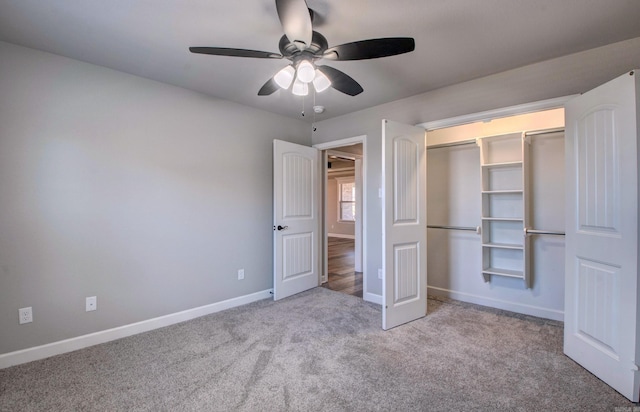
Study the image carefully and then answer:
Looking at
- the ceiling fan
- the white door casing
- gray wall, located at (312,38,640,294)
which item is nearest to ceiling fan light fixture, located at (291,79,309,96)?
the ceiling fan

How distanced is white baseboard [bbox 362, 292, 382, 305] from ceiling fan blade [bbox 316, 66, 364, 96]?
8.14 ft

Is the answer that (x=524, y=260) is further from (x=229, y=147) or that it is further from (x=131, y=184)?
(x=131, y=184)

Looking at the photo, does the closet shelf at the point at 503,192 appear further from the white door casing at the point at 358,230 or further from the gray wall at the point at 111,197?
the gray wall at the point at 111,197

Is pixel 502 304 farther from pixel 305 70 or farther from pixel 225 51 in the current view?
pixel 225 51

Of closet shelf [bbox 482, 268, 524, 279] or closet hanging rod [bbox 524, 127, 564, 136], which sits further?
closet shelf [bbox 482, 268, 524, 279]

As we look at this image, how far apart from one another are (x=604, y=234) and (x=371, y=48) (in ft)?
6.64

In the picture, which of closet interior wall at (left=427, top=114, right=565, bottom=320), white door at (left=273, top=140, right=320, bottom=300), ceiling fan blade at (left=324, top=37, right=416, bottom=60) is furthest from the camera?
white door at (left=273, top=140, right=320, bottom=300)

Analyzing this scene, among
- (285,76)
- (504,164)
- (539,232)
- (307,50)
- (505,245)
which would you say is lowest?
(505,245)

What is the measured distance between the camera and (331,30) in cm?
210

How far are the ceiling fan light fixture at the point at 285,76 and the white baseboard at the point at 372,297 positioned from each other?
271 cm

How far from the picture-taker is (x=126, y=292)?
276 cm

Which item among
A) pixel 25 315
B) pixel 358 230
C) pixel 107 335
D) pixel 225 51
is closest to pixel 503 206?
pixel 358 230

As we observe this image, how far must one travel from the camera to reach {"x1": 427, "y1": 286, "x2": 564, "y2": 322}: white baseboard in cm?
312

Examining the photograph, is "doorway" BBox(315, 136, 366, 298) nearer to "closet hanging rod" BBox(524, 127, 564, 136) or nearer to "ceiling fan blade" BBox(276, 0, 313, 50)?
"closet hanging rod" BBox(524, 127, 564, 136)
